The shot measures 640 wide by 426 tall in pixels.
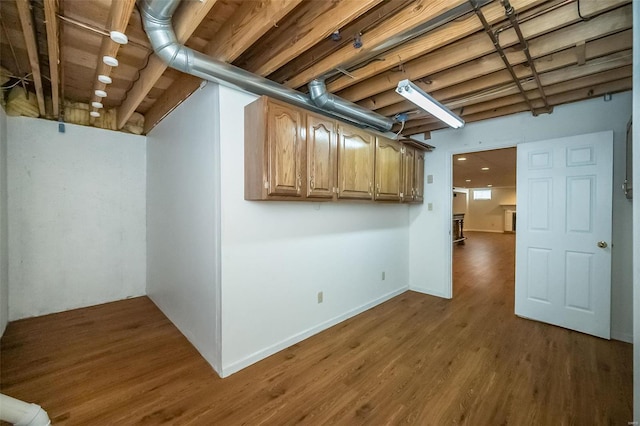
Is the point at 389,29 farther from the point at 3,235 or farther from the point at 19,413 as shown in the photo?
the point at 3,235

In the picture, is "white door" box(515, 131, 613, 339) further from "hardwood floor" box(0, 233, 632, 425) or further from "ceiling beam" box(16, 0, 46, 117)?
"ceiling beam" box(16, 0, 46, 117)

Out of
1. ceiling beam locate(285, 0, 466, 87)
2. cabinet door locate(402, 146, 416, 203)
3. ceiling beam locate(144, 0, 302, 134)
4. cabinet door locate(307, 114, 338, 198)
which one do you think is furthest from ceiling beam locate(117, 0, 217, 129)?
cabinet door locate(402, 146, 416, 203)

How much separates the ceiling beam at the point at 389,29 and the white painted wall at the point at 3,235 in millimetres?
3371

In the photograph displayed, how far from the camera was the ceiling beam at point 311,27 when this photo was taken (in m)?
1.59

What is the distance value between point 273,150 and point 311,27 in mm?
882

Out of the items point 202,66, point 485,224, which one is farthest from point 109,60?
point 485,224

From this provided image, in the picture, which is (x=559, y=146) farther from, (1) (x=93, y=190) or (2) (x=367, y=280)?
(1) (x=93, y=190)

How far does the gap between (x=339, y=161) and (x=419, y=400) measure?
210 cm

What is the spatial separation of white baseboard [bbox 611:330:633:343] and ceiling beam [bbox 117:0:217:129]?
4.58 m

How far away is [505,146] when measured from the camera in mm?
3479

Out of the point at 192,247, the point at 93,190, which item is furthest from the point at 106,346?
the point at 93,190

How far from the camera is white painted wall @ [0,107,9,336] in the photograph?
272 cm

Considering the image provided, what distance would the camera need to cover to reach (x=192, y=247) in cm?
259

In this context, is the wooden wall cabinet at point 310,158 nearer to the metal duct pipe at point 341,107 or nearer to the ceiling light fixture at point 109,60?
the metal duct pipe at point 341,107
